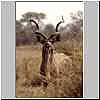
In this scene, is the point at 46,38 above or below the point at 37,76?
above

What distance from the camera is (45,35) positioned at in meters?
3.14

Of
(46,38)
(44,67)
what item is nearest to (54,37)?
(46,38)

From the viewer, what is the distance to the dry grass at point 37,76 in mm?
3129

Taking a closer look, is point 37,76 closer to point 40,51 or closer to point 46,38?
point 40,51

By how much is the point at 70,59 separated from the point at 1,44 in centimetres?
63

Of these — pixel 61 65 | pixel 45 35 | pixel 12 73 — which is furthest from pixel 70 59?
pixel 12 73

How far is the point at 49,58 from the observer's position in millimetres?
3146

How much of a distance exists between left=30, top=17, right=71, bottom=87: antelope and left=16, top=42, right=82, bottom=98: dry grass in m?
0.04

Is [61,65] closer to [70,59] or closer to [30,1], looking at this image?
[70,59]

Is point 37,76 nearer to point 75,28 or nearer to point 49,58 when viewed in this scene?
point 49,58

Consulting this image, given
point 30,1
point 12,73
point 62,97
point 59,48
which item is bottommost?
point 62,97

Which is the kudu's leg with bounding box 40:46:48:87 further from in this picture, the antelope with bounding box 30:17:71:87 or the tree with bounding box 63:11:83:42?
the tree with bounding box 63:11:83:42

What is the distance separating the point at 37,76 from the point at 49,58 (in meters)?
0.19

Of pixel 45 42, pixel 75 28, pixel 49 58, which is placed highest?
pixel 75 28
